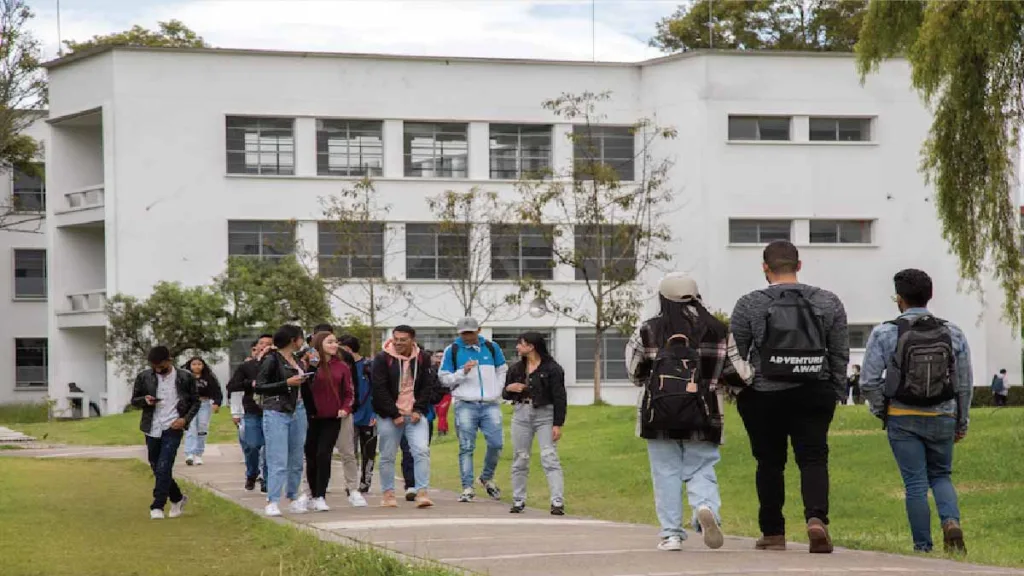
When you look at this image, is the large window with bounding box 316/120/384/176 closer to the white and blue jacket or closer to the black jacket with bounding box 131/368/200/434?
the white and blue jacket

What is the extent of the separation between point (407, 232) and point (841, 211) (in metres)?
14.5

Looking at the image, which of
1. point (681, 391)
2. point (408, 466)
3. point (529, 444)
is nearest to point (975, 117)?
point (529, 444)

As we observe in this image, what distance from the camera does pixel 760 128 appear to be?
55875 mm

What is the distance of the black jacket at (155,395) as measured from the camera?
55.4 feet

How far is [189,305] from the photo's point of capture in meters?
49.6

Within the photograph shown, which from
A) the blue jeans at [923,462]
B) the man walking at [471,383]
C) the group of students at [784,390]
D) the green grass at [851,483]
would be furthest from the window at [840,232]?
the blue jeans at [923,462]

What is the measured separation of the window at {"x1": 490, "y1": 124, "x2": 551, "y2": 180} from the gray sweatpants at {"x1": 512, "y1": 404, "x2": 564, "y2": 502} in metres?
40.0

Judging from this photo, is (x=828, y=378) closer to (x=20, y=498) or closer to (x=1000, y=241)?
(x=20, y=498)

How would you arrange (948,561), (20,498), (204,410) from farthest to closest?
(204,410) → (20,498) → (948,561)

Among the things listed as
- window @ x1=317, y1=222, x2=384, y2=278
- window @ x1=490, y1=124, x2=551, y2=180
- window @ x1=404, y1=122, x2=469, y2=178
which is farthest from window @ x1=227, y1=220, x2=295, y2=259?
window @ x1=490, y1=124, x2=551, y2=180

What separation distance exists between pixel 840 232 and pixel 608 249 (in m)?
8.50

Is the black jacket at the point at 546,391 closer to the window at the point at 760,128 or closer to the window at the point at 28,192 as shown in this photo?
the window at the point at 760,128

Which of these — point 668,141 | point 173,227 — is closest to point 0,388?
point 173,227

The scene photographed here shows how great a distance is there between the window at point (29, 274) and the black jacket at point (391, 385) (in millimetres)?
53962
